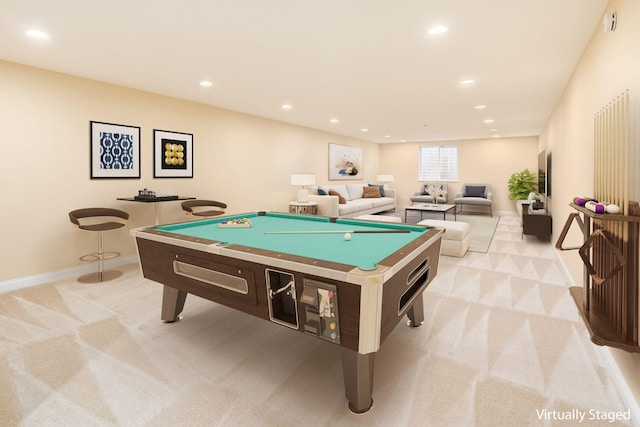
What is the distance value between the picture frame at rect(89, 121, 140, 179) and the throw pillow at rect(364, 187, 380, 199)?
242 inches

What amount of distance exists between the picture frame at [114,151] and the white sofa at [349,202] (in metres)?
3.47

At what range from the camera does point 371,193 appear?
912 centimetres

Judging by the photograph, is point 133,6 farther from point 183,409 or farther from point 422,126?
point 422,126

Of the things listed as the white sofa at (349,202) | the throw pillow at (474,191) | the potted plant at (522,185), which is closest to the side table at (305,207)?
the white sofa at (349,202)

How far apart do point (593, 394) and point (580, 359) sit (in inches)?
14.7

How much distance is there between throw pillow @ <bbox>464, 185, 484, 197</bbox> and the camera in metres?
9.26

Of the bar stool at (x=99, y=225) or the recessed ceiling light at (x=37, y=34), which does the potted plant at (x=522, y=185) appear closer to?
the bar stool at (x=99, y=225)

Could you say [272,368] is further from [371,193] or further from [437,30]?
[371,193]

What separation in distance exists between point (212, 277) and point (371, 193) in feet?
24.8

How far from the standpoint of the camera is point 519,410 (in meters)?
1.58

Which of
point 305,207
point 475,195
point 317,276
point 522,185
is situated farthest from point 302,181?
point 522,185

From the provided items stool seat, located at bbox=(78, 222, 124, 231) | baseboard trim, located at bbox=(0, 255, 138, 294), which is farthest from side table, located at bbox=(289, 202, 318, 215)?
stool seat, located at bbox=(78, 222, 124, 231)

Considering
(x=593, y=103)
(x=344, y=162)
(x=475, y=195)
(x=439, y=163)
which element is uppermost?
(x=439, y=163)

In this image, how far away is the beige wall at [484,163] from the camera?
30.1 feet
